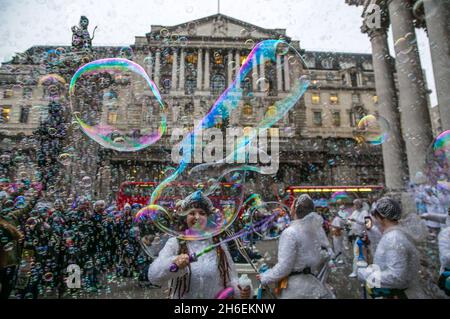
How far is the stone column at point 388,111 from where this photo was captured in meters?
12.0

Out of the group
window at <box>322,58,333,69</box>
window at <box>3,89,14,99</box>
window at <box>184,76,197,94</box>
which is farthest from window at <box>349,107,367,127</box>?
window at <box>3,89,14,99</box>

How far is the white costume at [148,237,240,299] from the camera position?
7.75 ft

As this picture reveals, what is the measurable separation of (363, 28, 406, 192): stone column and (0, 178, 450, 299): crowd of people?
4.06 metres

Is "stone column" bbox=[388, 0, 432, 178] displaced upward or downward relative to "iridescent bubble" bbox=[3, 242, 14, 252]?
upward

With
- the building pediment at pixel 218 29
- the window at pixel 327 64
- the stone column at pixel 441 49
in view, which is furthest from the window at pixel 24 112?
the window at pixel 327 64

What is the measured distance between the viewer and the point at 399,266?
256cm

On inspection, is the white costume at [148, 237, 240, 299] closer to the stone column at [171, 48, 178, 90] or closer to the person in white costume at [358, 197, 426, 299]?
the person in white costume at [358, 197, 426, 299]

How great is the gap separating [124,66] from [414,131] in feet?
35.4

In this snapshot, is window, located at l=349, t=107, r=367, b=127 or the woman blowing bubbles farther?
window, located at l=349, t=107, r=367, b=127

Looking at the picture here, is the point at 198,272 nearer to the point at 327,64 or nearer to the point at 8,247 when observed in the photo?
the point at 8,247

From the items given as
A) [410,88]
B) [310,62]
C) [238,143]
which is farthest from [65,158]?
[310,62]
